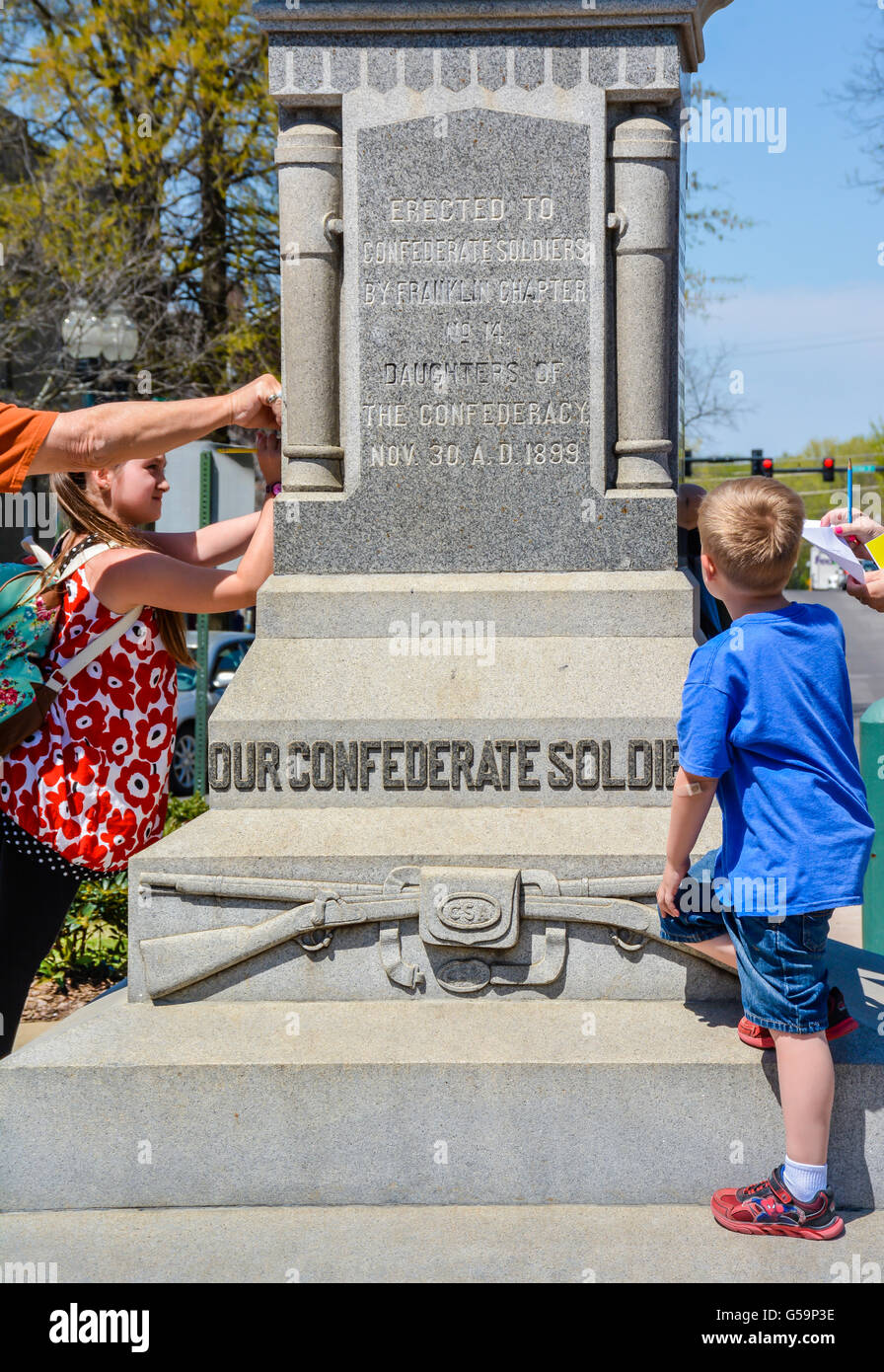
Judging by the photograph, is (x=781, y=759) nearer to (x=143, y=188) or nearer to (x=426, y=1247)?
(x=426, y=1247)

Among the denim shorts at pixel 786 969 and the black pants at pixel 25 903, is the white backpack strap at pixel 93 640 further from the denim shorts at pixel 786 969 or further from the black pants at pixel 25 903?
the denim shorts at pixel 786 969

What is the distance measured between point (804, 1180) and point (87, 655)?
2193mm

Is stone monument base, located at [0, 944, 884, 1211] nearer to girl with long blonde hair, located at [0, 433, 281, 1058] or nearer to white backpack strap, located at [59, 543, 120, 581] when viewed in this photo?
girl with long blonde hair, located at [0, 433, 281, 1058]

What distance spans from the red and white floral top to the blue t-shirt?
5.04 ft

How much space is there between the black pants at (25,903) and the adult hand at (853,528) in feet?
7.13

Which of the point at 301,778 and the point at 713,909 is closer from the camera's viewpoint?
the point at 713,909

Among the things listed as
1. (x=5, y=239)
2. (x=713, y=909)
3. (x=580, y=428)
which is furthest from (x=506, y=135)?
(x=5, y=239)

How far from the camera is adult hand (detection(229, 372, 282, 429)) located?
3742 millimetres

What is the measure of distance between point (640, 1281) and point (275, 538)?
238 cm

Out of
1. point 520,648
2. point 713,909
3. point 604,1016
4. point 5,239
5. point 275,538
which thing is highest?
point 5,239
